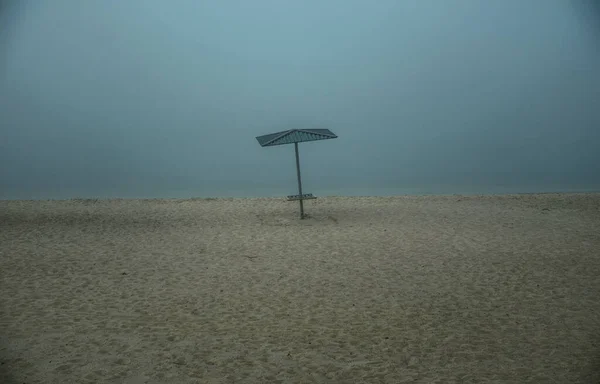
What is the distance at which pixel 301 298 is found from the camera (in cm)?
344

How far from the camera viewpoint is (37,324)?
3.02 meters

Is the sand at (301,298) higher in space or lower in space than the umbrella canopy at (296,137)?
lower

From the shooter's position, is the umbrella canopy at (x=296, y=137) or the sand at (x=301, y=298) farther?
the umbrella canopy at (x=296, y=137)

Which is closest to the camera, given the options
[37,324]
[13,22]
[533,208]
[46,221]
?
[37,324]

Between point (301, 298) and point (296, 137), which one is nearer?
point (301, 298)

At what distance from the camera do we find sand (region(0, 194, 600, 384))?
8.38 ft

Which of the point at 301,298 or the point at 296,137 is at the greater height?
the point at 296,137

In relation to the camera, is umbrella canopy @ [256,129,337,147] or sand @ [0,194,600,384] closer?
sand @ [0,194,600,384]

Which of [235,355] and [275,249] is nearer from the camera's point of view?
[235,355]

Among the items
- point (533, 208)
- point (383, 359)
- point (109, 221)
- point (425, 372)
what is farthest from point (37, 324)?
point (533, 208)

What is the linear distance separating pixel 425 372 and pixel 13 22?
6765 millimetres

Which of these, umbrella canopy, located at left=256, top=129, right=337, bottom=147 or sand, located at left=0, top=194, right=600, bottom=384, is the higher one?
umbrella canopy, located at left=256, top=129, right=337, bottom=147

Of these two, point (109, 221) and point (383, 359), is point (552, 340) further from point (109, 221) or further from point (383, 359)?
point (109, 221)

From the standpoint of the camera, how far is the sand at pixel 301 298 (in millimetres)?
2553
